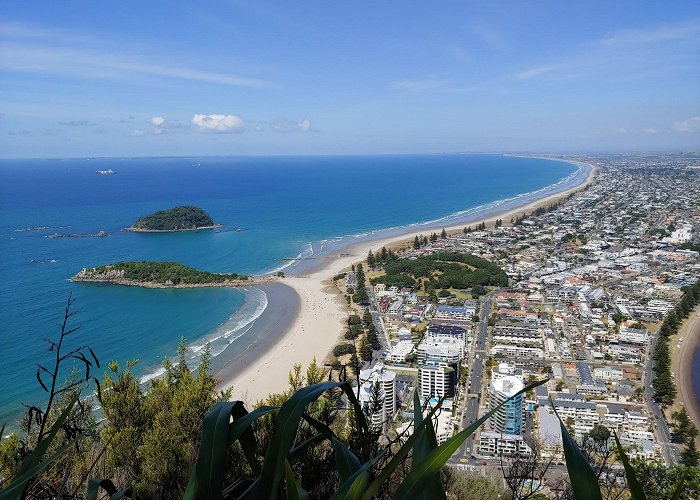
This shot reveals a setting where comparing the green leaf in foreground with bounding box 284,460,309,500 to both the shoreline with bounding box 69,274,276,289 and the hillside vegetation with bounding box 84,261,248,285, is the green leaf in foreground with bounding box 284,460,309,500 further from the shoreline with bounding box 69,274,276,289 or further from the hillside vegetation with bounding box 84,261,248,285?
the hillside vegetation with bounding box 84,261,248,285

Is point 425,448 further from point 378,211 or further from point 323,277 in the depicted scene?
point 378,211

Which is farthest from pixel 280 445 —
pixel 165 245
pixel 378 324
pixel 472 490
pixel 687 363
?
pixel 165 245

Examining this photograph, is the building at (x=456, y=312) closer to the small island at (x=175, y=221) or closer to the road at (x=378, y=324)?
the road at (x=378, y=324)

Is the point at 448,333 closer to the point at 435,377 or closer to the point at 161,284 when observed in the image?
the point at 435,377

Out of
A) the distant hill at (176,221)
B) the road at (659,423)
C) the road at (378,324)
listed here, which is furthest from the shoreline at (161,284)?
the road at (659,423)

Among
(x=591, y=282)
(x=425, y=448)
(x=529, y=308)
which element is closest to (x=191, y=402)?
(x=425, y=448)

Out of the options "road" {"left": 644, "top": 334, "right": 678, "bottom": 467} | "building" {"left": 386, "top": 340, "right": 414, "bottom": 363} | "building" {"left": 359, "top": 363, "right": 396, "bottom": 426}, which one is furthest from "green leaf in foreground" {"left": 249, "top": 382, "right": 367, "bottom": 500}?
"building" {"left": 386, "top": 340, "right": 414, "bottom": 363}
